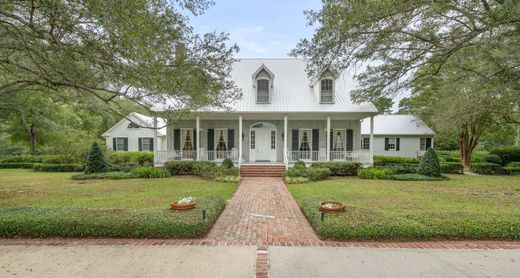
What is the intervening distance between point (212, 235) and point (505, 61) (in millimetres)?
11399

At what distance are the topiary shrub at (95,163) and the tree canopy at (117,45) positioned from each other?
6509 mm

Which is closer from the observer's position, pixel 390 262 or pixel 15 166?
pixel 390 262

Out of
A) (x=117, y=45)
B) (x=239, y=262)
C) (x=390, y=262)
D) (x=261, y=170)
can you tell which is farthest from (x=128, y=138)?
(x=390, y=262)

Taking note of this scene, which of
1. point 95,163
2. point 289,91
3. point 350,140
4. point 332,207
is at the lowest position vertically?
point 332,207

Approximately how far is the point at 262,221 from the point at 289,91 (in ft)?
39.1

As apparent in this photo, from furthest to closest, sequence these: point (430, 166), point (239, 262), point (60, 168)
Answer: point (60, 168) → point (430, 166) → point (239, 262)

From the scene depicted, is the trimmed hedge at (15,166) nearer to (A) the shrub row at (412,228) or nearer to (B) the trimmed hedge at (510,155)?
(A) the shrub row at (412,228)

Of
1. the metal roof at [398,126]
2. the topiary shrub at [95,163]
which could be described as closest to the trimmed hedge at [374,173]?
the metal roof at [398,126]

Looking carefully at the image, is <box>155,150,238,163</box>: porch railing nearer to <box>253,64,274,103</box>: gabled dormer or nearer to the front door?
the front door

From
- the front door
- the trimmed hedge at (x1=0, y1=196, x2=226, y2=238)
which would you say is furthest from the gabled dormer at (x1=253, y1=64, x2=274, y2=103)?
the trimmed hedge at (x1=0, y1=196, x2=226, y2=238)

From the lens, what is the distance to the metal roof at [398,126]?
24.1m

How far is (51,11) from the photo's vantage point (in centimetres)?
464

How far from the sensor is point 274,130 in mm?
16453

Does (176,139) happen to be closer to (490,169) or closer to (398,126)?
(490,169)
